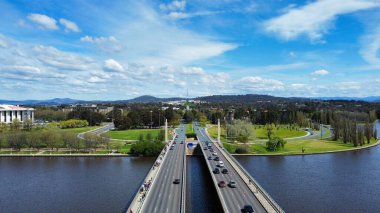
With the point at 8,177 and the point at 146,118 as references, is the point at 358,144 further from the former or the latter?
the point at 8,177

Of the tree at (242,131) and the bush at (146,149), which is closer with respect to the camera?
the bush at (146,149)

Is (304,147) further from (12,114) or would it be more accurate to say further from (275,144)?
(12,114)

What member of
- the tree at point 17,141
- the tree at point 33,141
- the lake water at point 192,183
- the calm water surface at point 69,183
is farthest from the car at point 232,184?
the tree at point 17,141

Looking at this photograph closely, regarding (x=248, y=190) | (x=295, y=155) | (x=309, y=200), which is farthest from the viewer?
(x=295, y=155)

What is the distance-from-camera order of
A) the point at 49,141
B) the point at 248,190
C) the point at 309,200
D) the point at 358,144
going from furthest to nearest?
the point at 358,144
the point at 49,141
the point at 309,200
the point at 248,190

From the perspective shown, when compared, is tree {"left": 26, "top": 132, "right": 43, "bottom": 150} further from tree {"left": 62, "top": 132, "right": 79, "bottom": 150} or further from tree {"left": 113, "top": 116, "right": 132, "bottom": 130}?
tree {"left": 113, "top": 116, "right": 132, "bottom": 130}

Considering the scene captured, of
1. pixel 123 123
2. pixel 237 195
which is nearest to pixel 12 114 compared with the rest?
pixel 123 123

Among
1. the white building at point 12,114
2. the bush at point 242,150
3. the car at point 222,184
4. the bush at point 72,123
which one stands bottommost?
the bush at point 242,150

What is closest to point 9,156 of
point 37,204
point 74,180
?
point 74,180

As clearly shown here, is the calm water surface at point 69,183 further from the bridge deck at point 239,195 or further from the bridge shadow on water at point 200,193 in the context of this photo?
the bridge deck at point 239,195
